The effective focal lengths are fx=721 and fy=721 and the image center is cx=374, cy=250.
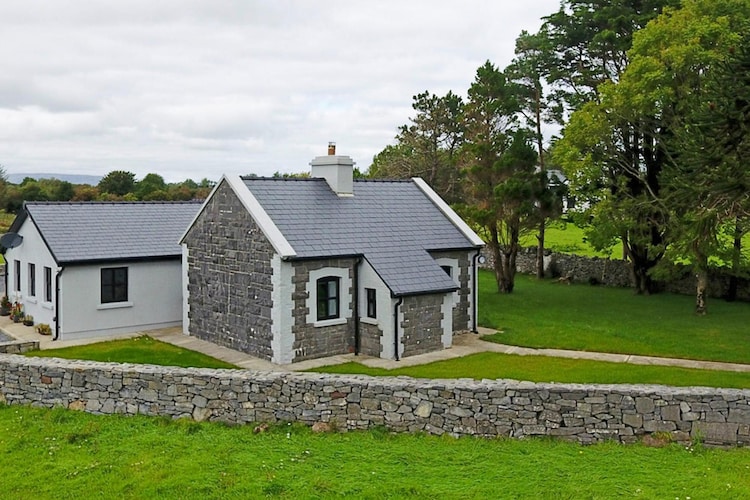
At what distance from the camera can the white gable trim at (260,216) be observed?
19219 mm

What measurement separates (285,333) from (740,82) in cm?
1241

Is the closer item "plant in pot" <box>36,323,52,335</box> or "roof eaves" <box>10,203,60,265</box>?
"roof eaves" <box>10,203,60,265</box>

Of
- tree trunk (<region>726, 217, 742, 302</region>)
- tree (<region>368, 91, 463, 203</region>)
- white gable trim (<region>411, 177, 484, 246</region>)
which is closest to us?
white gable trim (<region>411, 177, 484, 246</region>)

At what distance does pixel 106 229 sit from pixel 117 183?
47.7 metres

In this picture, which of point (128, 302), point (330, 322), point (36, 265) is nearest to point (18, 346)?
point (128, 302)

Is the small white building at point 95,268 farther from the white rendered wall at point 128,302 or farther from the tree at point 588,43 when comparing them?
the tree at point 588,43

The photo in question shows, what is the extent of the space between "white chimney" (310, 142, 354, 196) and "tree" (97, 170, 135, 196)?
1983 inches

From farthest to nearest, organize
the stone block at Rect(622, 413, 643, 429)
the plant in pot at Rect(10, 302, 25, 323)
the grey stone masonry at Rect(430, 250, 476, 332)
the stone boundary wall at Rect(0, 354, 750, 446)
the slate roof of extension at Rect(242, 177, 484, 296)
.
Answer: the plant in pot at Rect(10, 302, 25, 323)
the grey stone masonry at Rect(430, 250, 476, 332)
the slate roof of extension at Rect(242, 177, 484, 296)
the stone block at Rect(622, 413, 643, 429)
the stone boundary wall at Rect(0, 354, 750, 446)

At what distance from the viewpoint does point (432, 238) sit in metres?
23.6

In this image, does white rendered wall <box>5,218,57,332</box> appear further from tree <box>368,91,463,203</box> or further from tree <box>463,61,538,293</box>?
tree <box>368,91,463,203</box>

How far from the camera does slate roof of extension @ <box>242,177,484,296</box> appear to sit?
20375 millimetres

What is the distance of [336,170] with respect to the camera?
906 inches

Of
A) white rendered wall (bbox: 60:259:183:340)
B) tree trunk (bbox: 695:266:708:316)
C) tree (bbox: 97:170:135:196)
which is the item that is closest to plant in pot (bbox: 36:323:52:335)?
white rendered wall (bbox: 60:259:183:340)

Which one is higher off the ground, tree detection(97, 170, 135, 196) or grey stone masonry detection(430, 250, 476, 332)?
tree detection(97, 170, 135, 196)
